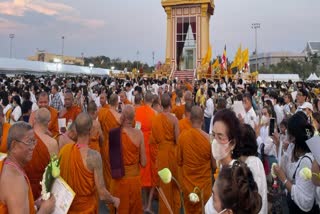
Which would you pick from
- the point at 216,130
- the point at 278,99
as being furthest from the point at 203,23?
the point at 216,130

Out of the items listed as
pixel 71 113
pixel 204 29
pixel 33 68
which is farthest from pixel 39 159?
pixel 204 29

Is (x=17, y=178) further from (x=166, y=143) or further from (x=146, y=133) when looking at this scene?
(x=146, y=133)

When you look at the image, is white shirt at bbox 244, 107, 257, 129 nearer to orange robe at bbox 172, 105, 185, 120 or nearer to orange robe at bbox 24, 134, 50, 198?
orange robe at bbox 172, 105, 185, 120

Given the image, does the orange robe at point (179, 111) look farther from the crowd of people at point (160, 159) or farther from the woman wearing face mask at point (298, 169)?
the woman wearing face mask at point (298, 169)

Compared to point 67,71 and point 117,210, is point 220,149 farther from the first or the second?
point 67,71

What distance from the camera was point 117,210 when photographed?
17.7 ft

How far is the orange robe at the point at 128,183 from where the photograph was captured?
5.40 metres

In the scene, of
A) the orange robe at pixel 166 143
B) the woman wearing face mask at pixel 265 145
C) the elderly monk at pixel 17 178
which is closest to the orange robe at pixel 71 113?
the orange robe at pixel 166 143

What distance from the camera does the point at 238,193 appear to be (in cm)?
199

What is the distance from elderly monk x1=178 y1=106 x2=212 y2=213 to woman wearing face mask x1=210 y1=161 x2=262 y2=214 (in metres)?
3.14

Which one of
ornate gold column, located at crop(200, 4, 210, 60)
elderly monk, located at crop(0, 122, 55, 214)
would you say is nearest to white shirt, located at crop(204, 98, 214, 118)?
elderly monk, located at crop(0, 122, 55, 214)

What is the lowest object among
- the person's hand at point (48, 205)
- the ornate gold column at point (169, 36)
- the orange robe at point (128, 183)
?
the orange robe at point (128, 183)

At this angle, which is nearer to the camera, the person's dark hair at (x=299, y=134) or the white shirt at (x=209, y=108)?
the person's dark hair at (x=299, y=134)

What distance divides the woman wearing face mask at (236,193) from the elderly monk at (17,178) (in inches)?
57.5
